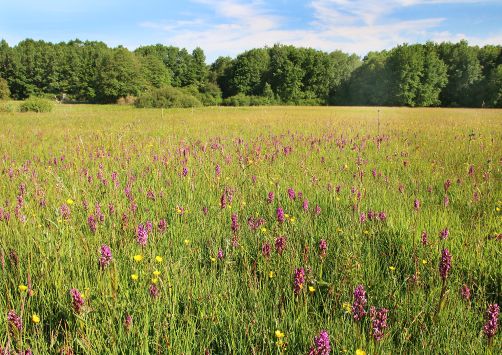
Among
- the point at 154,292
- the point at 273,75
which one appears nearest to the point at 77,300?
the point at 154,292

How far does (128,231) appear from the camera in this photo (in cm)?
277

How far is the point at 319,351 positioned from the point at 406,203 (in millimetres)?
2687

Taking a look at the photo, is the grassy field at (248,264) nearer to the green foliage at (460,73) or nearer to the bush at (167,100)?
the bush at (167,100)

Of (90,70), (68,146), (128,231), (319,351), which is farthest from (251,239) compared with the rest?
(90,70)

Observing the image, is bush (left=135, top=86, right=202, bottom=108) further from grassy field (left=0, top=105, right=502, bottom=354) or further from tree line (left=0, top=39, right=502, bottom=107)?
grassy field (left=0, top=105, right=502, bottom=354)

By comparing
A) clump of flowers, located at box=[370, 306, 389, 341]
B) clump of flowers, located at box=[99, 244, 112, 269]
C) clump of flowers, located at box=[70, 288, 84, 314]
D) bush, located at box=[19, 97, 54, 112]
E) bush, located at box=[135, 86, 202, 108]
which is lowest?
clump of flowers, located at box=[370, 306, 389, 341]

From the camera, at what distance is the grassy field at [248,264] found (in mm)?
1685

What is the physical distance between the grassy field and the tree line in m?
47.9

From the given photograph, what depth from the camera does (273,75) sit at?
7856 cm

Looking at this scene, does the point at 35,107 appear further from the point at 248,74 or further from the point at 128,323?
the point at 248,74

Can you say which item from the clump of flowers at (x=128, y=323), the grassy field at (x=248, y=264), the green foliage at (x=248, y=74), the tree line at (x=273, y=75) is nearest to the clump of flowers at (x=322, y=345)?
the grassy field at (x=248, y=264)

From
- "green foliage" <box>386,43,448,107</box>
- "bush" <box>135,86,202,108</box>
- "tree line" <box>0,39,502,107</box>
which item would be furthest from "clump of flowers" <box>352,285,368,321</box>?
"green foliage" <box>386,43,448,107</box>

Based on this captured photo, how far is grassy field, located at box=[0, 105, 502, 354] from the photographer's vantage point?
1.68 meters

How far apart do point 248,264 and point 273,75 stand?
80.0 m
